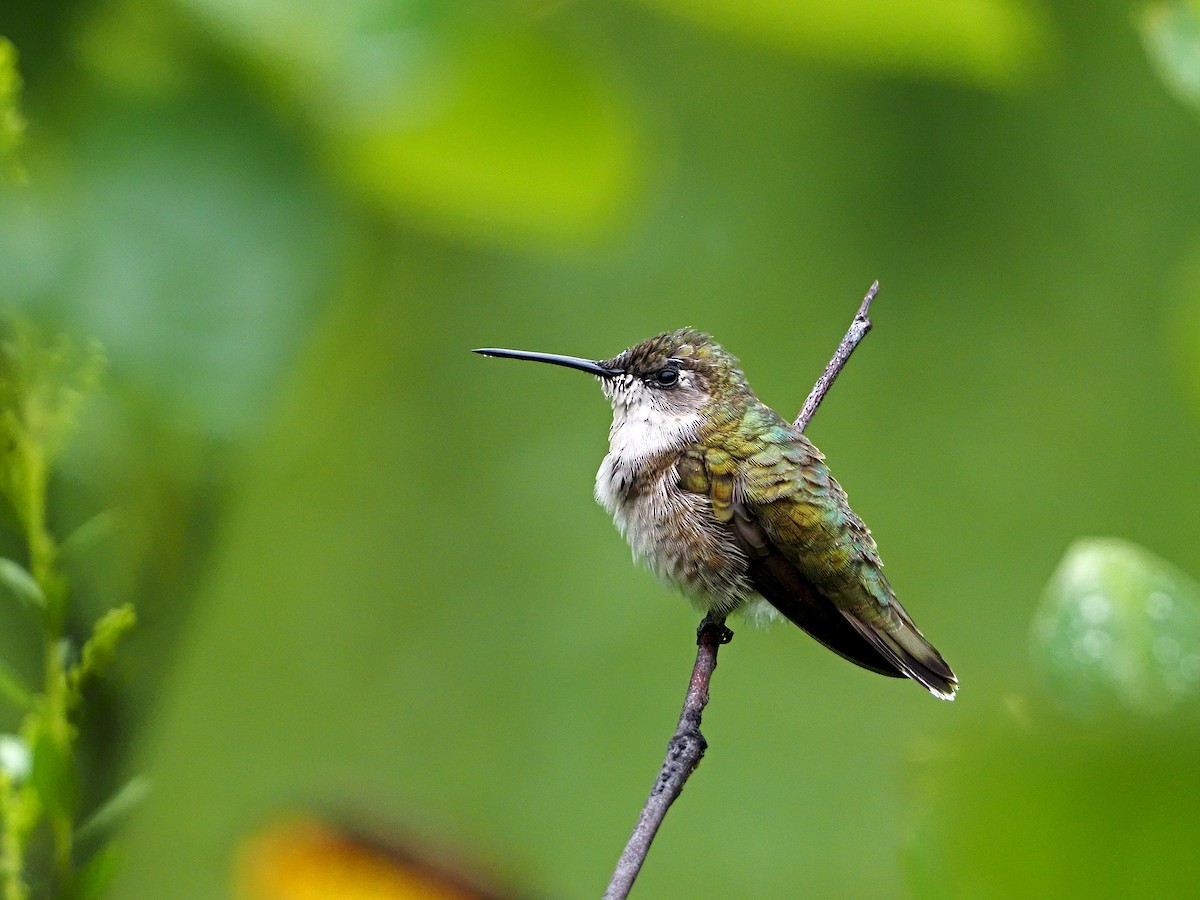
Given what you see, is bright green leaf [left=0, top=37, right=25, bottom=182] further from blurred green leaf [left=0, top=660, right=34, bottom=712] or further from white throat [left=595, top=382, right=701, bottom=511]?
white throat [left=595, top=382, right=701, bottom=511]

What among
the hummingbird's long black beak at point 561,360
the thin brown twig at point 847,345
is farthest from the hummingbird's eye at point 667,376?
the thin brown twig at point 847,345

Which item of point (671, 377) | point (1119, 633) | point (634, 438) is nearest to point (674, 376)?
point (671, 377)

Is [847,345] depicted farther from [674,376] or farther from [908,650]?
[674,376]

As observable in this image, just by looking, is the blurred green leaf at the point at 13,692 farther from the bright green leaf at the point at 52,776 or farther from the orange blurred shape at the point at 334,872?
the orange blurred shape at the point at 334,872

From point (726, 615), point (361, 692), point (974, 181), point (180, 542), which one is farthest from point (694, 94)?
point (180, 542)

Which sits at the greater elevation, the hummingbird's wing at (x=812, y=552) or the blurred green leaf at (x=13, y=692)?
the hummingbird's wing at (x=812, y=552)

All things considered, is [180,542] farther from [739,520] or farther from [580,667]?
[580,667]

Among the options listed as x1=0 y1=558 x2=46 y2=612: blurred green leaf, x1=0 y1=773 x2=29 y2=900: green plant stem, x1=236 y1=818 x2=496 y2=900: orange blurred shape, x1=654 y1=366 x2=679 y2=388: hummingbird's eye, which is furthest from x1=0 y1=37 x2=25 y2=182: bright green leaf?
x1=654 y1=366 x2=679 y2=388: hummingbird's eye
